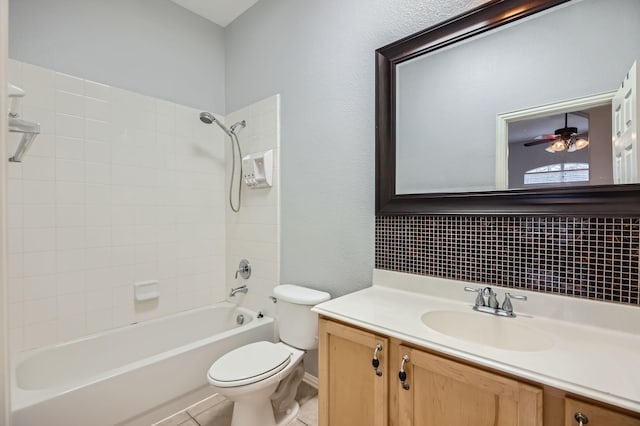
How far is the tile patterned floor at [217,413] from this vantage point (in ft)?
5.44

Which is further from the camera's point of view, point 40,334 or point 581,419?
point 40,334

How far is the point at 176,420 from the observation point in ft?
5.52

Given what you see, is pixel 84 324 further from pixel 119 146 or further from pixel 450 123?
pixel 450 123

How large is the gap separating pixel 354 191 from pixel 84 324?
1946 millimetres

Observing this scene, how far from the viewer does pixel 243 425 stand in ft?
4.88

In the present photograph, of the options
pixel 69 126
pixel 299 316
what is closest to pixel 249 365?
pixel 299 316

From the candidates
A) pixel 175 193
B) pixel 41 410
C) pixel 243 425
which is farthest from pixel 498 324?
pixel 175 193

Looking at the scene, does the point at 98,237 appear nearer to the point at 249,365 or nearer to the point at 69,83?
the point at 69,83

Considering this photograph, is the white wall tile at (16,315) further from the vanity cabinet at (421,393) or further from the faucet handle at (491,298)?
the faucet handle at (491,298)

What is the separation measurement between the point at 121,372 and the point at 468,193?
6.23 feet

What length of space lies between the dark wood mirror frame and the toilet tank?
2.13ft

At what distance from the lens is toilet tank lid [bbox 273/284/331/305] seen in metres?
→ 1.70

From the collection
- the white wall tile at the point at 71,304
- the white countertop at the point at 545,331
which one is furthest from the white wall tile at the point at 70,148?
the white countertop at the point at 545,331

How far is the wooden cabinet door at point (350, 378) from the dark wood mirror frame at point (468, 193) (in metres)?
0.65
